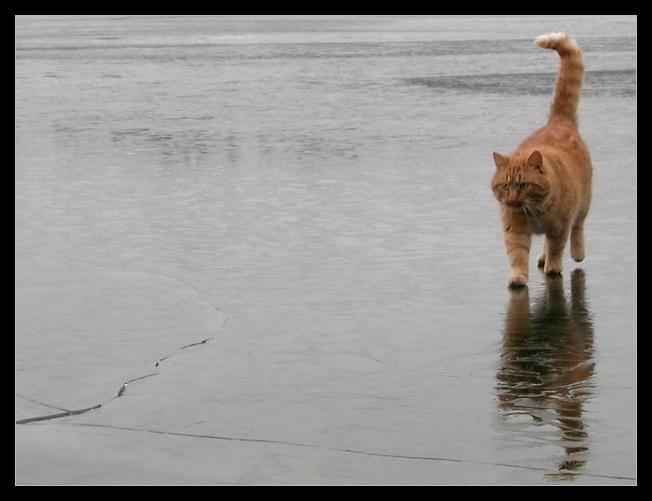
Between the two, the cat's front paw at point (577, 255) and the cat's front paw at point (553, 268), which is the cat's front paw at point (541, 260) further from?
Answer: the cat's front paw at point (553, 268)

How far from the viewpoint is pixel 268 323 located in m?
6.25

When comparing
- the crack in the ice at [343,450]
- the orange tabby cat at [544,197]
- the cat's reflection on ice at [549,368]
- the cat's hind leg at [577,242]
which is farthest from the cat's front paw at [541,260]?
the crack in the ice at [343,450]

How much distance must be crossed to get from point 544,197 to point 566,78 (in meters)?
1.27

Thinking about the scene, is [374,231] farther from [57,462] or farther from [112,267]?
[57,462]

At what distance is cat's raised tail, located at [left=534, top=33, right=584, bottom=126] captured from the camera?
8.05 metres

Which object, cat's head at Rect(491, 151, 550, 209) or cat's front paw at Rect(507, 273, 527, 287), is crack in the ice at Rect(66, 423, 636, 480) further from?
cat's head at Rect(491, 151, 550, 209)

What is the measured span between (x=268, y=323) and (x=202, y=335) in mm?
371

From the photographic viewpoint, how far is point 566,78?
8.02 meters

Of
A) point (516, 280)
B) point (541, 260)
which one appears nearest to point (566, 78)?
point (541, 260)

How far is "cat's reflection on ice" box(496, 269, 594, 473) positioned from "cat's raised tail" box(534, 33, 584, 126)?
4.94 ft

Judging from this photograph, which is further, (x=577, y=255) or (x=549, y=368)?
(x=577, y=255)

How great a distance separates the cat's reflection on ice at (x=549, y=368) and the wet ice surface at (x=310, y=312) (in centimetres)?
2

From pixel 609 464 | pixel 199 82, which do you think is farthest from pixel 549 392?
pixel 199 82

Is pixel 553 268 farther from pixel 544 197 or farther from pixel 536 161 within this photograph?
pixel 536 161
